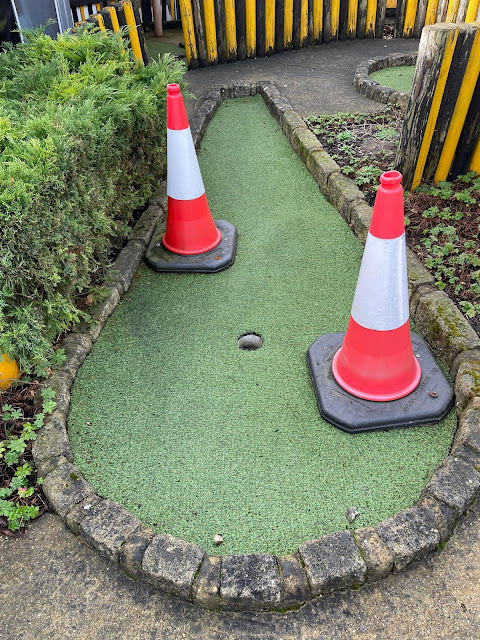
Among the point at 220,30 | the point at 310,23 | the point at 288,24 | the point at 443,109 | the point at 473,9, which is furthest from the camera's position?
the point at 310,23

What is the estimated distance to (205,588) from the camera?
2.11 metres

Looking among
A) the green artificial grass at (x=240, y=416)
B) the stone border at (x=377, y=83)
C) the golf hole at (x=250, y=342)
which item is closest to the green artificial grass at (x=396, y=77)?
the stone border at (x=377, y=83)

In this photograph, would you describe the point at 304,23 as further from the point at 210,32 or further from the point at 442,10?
the point at 442,10

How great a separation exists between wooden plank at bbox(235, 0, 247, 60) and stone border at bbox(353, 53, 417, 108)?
2.02m

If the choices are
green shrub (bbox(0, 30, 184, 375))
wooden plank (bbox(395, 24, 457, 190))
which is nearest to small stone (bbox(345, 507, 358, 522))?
green shrub (bbox(0, 30, 184, 375))

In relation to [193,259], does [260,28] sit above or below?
above

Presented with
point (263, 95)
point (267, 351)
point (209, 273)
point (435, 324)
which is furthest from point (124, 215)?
point (263, 95)

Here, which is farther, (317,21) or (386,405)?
(317,21)

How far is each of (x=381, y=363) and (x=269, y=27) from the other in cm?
729

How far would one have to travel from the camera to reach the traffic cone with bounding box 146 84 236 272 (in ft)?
12.5

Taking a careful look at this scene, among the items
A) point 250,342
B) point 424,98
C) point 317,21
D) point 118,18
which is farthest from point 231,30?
point 250,342

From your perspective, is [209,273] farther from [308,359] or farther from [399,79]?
[399,79]

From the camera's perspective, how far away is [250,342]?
11.1ft

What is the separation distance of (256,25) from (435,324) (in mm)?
6931
